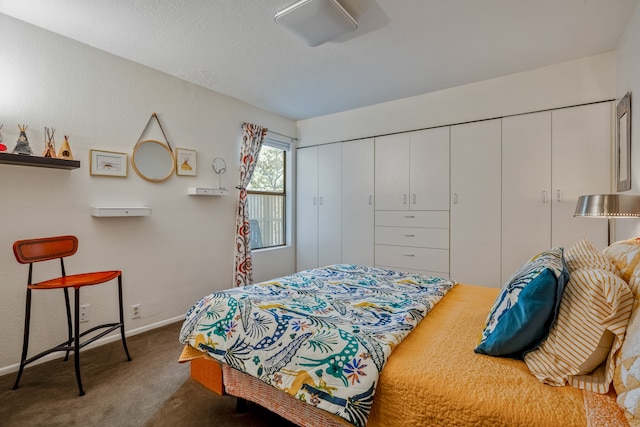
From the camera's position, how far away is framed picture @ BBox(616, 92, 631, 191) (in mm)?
2204

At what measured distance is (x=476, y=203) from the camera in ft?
10.6

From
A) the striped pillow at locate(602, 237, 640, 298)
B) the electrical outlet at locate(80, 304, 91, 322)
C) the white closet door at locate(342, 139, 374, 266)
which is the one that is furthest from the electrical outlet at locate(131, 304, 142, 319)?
the striped pillow at locate(602, 237, 640, 298)

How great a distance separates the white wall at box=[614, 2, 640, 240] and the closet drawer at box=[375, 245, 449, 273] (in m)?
1.51

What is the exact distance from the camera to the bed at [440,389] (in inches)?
35.6

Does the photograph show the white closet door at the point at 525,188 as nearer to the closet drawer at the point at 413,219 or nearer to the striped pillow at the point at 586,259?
the closet drawer at the point at 413,219

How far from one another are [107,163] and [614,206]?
12.3ft

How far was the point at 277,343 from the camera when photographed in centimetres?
138

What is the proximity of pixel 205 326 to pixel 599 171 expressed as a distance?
136 inches

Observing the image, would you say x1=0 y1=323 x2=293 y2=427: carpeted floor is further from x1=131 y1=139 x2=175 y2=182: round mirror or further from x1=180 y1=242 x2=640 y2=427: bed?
x1=131 y1=139 x2=175 y2=182: round mirror

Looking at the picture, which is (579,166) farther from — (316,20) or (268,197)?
(268,197)

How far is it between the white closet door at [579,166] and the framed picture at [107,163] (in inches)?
159

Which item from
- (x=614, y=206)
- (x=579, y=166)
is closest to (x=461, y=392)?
(x=614, y=206)

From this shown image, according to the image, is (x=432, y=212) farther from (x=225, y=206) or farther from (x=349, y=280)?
(x=225, y=206)

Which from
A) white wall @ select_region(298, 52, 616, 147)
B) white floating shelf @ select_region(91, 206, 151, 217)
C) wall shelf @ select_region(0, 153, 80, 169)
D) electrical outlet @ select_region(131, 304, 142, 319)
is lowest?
electrical outlet @ select_region(131, 304, 142, 319)
